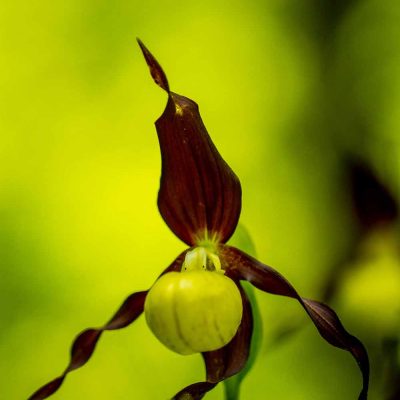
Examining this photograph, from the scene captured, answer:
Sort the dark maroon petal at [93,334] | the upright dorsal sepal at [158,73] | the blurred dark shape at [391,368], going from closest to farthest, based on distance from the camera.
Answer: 1. the upright dorsal sepal at [158,73]
2. the dark maroon petal at [93,334]
3. the blurred dark shape at [391,368]

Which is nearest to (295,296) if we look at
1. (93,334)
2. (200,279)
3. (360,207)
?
(200,279)

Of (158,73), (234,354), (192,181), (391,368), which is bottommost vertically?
(391,368)

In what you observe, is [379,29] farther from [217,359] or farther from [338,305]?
[217,359]

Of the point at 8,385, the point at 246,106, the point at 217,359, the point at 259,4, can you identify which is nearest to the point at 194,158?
the point at 217,359

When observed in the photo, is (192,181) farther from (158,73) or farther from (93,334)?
(93,334)

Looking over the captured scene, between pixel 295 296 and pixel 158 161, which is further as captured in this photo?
pixel 158 161

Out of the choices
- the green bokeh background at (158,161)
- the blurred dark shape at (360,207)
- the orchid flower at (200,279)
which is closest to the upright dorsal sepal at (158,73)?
the orchid flower at (200,279)

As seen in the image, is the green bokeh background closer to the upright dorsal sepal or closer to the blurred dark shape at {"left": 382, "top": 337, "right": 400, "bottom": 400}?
the blurred dark shape at {"left": 382, "top": 337, "right": 400, "bottom": 400}

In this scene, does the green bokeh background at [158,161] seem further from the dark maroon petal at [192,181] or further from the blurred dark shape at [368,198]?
the dark maroon petal at [192,181]
